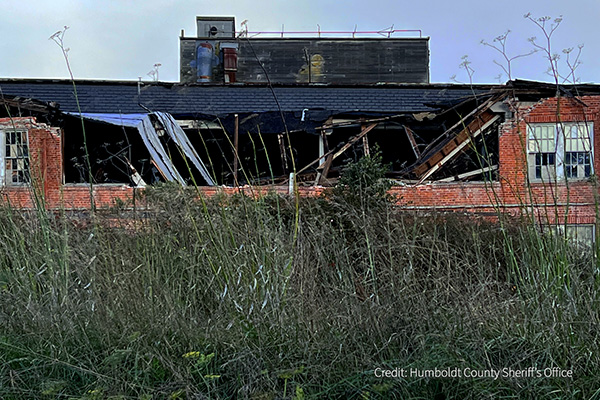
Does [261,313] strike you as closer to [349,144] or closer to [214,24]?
[349,144]

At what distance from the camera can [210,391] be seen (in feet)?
11.3

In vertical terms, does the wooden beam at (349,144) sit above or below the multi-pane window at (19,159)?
above

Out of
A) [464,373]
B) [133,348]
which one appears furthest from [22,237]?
[464,373]

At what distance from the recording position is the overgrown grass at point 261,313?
3461 millimetres

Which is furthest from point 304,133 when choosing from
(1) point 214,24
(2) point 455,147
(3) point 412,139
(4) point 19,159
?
(1) point 214,24

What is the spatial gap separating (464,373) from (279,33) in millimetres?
28665

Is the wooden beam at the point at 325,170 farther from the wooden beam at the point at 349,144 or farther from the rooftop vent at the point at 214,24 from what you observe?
the rooftop vent at the point at 214,24

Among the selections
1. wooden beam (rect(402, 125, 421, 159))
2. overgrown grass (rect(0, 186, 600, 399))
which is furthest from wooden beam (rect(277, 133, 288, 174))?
overgrown grass (rect(0, 186, 600, 399))

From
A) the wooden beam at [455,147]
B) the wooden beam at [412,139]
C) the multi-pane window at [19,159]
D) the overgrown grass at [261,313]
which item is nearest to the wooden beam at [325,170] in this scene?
the wooden beam at [455,147]

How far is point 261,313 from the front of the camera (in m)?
3.84

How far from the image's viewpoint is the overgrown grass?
11.4 feet

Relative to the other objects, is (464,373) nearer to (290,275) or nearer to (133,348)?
(290,275)

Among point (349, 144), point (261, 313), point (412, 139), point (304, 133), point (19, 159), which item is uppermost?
point (304, 133)

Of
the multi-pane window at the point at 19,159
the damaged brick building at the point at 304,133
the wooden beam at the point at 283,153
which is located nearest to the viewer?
the multi-pane window at the point at 19,159
